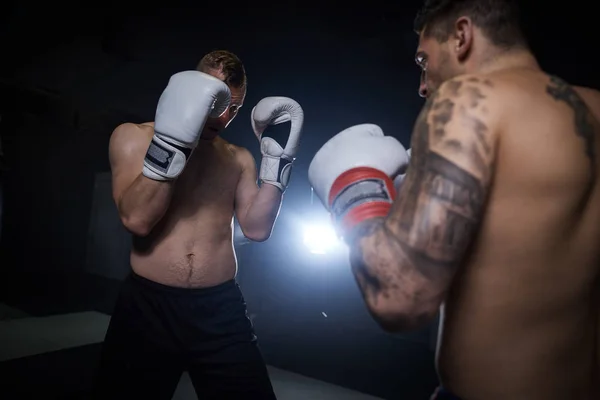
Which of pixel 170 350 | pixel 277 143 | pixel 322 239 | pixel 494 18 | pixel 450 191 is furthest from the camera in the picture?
pixel 322 239

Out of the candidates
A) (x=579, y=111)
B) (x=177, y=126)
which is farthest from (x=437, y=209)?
(x=177, y=126)

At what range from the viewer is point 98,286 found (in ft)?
14.4

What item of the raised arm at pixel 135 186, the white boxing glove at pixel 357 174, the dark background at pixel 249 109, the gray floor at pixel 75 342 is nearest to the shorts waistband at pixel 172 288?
the raised arm at pixel 135 186

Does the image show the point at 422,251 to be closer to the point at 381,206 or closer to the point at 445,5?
the point at 381,206

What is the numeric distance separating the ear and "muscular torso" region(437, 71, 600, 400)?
0.13 meters

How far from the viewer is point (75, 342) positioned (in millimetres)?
2844

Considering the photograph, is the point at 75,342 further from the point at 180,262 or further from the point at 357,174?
the point at 357,174

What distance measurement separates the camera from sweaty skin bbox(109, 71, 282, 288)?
4.84 feet

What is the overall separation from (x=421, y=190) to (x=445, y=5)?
473 mm

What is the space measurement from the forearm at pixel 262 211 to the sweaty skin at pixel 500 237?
1.01m

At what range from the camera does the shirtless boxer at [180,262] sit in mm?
1431

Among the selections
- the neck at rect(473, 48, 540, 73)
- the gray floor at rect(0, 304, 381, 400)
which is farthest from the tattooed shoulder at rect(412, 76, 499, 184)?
the gray floor at rect(0, 304, 381, 400)

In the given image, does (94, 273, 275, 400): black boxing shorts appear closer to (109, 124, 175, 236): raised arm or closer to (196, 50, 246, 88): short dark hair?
(109, 124, 175, 236): raised arm

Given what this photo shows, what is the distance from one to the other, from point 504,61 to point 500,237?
0.39m
